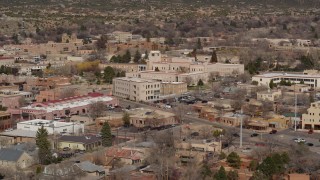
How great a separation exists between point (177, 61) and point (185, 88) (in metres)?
7.27

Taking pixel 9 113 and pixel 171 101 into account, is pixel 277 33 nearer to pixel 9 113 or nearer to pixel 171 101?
pixel 171 101

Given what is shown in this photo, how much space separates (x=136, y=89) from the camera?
3731 centimetres

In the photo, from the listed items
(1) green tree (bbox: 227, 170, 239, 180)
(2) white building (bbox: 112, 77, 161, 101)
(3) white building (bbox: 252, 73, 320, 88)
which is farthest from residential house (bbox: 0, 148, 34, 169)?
(3) white building (bbox: 252, 73, 320, 88)

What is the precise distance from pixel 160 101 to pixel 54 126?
960 cm

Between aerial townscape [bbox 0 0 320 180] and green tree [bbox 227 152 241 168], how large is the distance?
32 mm

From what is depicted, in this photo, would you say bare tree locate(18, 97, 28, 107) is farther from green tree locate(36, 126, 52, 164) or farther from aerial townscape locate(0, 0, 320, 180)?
green tree locate(36, 126, 52, 164)

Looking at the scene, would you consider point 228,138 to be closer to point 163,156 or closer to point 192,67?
point 163,156

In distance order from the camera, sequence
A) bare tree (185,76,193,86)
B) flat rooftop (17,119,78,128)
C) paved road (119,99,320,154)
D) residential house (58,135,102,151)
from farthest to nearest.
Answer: bare tree (185,76,193,86), flat rooftop (17,119,78,128), paved road (119,99,320,154), residential house (58,135,102,151)

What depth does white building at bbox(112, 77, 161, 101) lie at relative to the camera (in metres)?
37.2

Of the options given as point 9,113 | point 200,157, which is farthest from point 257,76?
point 200,157

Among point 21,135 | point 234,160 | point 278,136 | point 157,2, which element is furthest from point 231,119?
point 157,2

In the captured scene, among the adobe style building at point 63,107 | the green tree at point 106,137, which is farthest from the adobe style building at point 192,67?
the green tree at point 106,137

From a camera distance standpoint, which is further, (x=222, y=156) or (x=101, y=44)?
(x=101, y=44)

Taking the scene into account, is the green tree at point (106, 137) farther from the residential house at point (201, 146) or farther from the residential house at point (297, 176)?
the residential house at point (297, 176)
